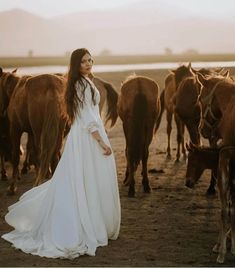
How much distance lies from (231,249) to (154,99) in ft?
12.1

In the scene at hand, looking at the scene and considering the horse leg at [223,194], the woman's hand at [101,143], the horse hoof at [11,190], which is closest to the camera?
the horse leg at [223,194]

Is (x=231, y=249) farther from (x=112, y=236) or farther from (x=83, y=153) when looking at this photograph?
(x=83, y=153)

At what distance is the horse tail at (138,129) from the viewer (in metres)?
8.59

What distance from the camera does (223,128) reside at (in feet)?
23.1

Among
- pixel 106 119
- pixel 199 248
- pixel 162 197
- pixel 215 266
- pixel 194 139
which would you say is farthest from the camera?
pixel 106 119

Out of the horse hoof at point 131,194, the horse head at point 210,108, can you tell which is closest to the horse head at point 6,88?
the horse hoof at point 131,194

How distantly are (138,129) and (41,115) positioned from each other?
1534mm

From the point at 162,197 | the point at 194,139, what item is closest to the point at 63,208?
the point at 162,197

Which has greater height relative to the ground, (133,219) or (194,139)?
(194,139)

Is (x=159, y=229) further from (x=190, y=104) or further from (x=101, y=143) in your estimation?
(x=190, y=104)

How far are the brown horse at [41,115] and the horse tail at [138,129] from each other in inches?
44.5

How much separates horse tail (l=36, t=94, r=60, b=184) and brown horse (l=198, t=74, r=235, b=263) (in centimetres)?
208

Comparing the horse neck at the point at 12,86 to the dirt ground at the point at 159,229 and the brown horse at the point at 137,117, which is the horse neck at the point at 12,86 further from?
the brown horse at the point at 137,117

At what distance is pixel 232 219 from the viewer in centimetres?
566
